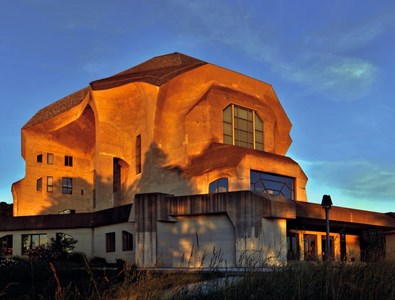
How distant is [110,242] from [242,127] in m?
12.1

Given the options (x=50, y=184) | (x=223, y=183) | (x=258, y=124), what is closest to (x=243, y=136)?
(x=258, y=124)

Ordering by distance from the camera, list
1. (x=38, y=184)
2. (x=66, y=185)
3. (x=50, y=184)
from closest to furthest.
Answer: (x=38, y=184), (x=50, y=184), (x=66, y=185)

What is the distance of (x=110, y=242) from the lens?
32.1 metres

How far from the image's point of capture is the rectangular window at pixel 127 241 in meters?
29.6

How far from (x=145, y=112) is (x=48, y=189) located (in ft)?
42.1

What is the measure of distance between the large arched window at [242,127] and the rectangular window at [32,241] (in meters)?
14.6

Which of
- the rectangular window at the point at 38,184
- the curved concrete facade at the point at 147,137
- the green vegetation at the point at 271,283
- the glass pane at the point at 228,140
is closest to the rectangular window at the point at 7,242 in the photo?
the curved concrete facade at the point at 147,137

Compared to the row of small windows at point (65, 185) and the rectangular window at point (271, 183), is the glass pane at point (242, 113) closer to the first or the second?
the rectangular window at point (271, 183)

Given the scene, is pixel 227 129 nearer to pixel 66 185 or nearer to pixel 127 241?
pixel 127 241

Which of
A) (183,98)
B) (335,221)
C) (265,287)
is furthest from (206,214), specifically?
(265,287)

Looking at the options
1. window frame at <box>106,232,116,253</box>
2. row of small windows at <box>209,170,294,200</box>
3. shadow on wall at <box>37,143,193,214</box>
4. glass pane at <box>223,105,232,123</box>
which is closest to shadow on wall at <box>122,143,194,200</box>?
shadow on wall at <box>37,143,193,214</box>

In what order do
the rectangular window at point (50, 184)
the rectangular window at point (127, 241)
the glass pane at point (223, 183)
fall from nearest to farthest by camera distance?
the rectangular window at point (127, 241) < the glass pane at point (223, 183) < the rectangular window at point (50, 184)

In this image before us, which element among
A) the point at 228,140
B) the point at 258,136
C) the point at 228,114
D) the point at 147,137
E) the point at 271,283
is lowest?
the point at 271,283

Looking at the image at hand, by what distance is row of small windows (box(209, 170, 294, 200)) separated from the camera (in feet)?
99.5
